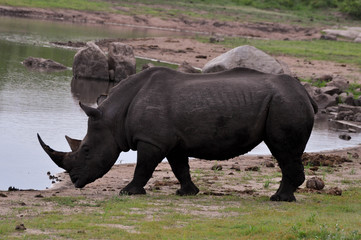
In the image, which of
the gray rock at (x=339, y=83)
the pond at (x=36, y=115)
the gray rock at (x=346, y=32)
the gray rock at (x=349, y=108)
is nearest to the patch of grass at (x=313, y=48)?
the gray rock at (x=346, y=32)

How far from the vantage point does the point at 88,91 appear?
957 inches

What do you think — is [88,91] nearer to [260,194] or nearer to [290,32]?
[260,194]

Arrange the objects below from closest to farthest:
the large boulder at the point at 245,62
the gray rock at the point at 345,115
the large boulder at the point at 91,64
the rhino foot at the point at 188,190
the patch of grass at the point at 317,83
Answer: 1. the rhino foot at the point at 188,190
2. the gray rock at the point at 345,115
3. the large boulder at the point at 245,62
4. the patch of grass at the point at 317,83
5. the large boulder at the point at 91,64

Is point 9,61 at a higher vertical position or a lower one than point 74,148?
lower

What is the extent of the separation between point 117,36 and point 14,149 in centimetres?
2751

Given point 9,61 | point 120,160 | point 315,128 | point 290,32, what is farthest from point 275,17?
point 120,160

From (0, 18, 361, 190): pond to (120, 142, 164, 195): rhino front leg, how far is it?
2186 millimetres

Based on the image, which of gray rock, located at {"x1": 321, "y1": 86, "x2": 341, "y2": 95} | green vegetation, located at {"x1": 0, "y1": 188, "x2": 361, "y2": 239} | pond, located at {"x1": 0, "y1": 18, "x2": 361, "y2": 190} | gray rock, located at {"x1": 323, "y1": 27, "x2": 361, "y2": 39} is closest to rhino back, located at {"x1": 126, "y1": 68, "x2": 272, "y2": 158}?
green vegetation, located at {"x1": 0, "y1": 188, "x2": 361, "y2": 239}

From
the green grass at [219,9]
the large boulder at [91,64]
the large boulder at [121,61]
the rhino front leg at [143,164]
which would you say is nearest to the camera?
the rhino front leg at [143,164]

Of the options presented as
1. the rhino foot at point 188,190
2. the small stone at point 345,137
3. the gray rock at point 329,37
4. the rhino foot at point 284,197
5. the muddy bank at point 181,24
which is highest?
the rhino foot at point 284,197

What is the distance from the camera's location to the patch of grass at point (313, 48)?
35.7 meters

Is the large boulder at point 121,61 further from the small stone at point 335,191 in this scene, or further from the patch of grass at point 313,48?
the small stone at point 335,191

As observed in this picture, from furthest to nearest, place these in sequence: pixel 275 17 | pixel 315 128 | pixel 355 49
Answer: pixel 275 17 < pixel 355 49 < pixel 315 128

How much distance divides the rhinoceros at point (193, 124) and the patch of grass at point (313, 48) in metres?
23.9
